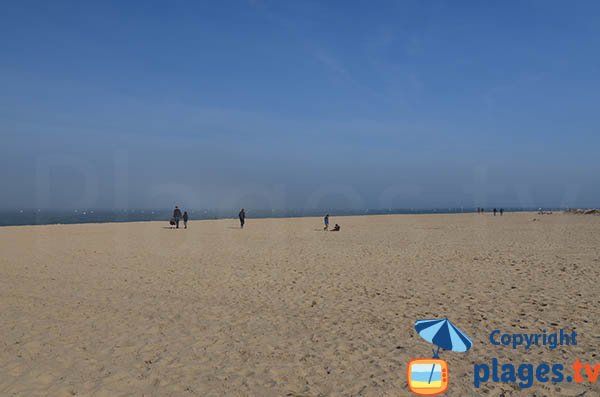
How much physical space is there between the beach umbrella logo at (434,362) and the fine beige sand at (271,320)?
6.7 inches

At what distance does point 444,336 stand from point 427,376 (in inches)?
52.6

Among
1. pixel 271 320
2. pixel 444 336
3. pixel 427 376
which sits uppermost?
pixel 444 336

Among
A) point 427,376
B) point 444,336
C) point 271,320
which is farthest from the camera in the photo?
point 271,320

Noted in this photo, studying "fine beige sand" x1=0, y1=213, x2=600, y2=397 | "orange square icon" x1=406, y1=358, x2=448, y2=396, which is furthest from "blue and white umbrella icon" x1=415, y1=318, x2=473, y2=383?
"orange square icon" x1=406, y1=358, x2=448, y2=396

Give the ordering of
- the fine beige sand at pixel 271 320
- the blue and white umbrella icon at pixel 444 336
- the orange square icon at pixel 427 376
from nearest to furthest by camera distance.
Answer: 1. the orange square icon at pixel 427 376
2. the fine beige sand at pixel 271 320
3. the blue and white umbrella icon at pixel 444 336

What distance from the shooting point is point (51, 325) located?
835cm

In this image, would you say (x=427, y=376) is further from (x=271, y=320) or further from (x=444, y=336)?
(x=271, y=320)

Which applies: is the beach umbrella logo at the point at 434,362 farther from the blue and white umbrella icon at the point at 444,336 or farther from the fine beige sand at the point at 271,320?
the fine beige sand at the point at 271,320

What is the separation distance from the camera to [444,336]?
23.1 feet

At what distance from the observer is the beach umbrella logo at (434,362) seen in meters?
5.62

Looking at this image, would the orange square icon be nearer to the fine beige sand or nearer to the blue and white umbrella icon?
the fine beige sand

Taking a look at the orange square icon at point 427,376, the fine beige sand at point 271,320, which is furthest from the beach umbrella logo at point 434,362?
the fine beige sand at point 271,320

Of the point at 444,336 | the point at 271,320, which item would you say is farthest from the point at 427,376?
the point at 271,320

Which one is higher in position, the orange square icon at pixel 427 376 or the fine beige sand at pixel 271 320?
the fine beige sand at pixel 271 320
